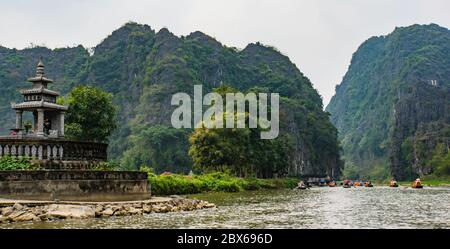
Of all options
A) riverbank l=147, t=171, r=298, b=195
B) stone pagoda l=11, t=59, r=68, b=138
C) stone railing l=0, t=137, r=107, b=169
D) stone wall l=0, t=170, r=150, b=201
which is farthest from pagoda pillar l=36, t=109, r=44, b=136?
stone wall l=0, t=170, r=150, b=201

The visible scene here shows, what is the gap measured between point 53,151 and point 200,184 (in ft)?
80.2

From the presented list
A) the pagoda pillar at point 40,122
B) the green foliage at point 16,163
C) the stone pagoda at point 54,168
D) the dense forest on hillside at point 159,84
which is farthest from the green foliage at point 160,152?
the green foliage at point 16,163

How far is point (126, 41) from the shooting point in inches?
6969

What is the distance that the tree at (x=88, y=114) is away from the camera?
61344 millimetres

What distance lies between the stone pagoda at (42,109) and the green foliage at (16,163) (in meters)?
5.64

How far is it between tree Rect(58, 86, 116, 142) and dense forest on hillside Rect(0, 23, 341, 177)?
47659 mm

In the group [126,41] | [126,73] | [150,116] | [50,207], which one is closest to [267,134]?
[150,116]

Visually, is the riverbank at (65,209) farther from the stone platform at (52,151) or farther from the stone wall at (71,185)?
the stone platform at (52,151)

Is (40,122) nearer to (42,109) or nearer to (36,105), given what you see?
(42,109)

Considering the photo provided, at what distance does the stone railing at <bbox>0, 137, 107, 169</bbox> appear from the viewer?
1470 inches

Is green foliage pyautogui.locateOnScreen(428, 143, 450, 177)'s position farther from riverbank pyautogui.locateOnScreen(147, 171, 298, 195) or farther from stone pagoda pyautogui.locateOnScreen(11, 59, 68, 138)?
stone pagoda pyautogui.locateOnScreen(11, 59, 68, 138)

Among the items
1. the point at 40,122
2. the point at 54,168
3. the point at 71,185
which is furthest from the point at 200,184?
the point at 71,185

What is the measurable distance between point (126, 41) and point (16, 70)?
108 feet

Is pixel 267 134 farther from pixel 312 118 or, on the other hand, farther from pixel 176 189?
pixel 312 118
